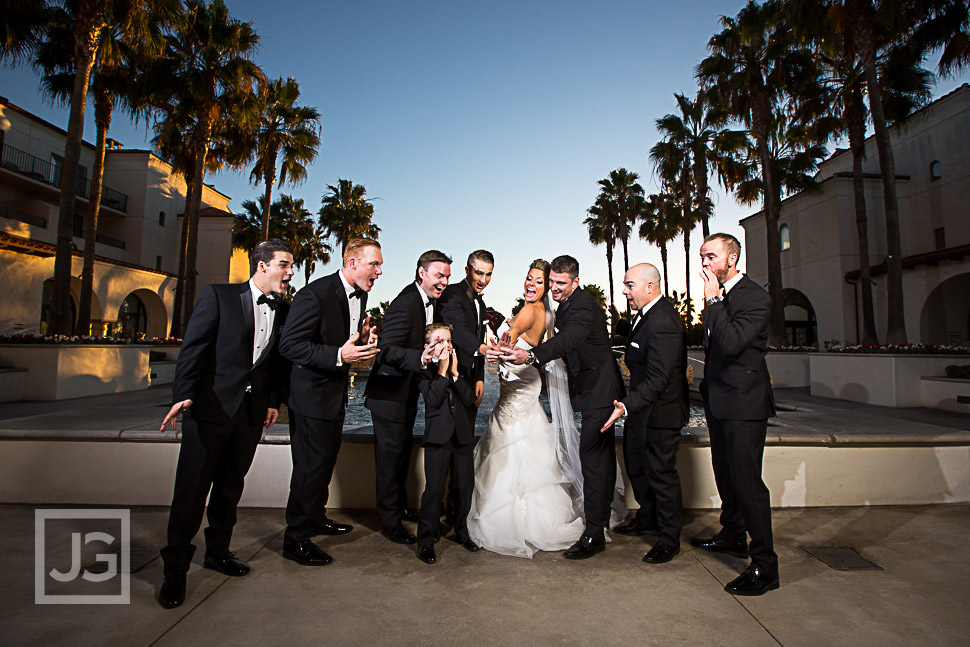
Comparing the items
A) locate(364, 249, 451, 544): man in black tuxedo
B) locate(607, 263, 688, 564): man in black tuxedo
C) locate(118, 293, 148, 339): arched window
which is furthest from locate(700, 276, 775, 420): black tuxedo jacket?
locate(118, 293, 148, 339): arched window

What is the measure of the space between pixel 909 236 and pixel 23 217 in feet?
132

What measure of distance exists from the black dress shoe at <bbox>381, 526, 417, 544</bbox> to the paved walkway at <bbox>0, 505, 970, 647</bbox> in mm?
75

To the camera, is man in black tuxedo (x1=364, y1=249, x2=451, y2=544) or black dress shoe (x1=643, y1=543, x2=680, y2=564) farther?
man in black tuxedo (x1=364, y1=249, x2=451, y2=544)

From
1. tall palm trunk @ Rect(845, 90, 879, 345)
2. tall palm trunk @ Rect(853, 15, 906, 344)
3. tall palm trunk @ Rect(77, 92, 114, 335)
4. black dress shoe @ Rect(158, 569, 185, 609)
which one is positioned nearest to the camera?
black dress shoe @ Rect(158, 569, 185, 609)

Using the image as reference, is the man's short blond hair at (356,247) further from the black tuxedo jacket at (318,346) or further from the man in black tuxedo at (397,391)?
the man in black tuxedo at (397,391)

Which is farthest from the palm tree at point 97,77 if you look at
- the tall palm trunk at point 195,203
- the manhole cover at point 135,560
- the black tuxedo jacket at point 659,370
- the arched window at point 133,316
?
Answer: the black tuxedo jacket at point 659,370

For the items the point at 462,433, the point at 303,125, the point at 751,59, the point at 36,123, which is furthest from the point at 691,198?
the point at 36,123

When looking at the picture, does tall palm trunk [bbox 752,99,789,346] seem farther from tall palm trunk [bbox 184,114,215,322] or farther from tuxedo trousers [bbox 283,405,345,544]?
tall palm trunk [bbox 184,114,215,322]

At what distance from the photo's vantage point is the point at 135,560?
321cm

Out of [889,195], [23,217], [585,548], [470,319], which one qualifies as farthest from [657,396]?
[23,217]

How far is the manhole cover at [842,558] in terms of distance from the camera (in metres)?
3.19

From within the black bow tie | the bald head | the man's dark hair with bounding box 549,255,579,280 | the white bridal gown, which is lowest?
the white bridal gown

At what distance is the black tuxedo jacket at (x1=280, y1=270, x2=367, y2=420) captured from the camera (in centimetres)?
310

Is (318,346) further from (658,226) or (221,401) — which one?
(658,226)
